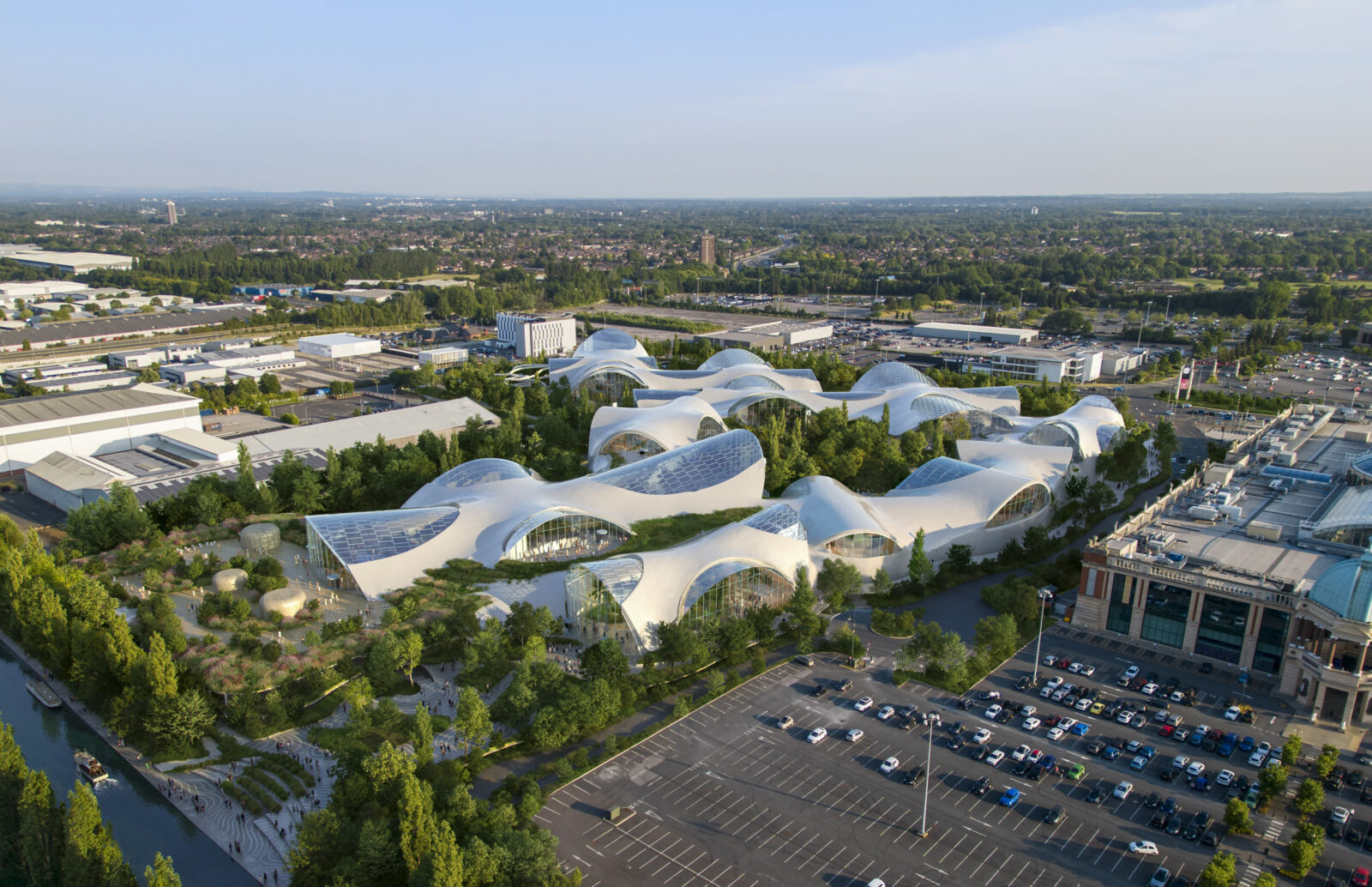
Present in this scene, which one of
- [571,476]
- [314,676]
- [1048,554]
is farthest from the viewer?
[571,476]

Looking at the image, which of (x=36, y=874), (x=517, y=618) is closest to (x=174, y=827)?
(x=36, y=874)

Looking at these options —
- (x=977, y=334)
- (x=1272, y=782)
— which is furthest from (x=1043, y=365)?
(x=1272, y=782)

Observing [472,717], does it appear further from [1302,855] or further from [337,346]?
[337,346]

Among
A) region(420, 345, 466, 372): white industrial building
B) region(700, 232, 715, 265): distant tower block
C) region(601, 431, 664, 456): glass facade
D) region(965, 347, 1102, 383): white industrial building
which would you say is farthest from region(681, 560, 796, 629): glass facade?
region(700, 232, 715, 265): distant tower block

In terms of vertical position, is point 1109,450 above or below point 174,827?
above

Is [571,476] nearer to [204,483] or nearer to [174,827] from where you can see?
[204,483]

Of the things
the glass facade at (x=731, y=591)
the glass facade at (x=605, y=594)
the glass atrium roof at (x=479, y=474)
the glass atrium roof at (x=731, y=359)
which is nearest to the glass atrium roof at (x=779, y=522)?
the glass facade at (x=731, y=591)

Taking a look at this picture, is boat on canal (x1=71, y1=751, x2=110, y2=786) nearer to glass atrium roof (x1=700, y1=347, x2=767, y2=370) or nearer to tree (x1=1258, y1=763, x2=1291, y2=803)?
tree (x1=1258, y1=763, x2=1291, y2=803)

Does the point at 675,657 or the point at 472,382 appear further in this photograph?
the point at 472,382
